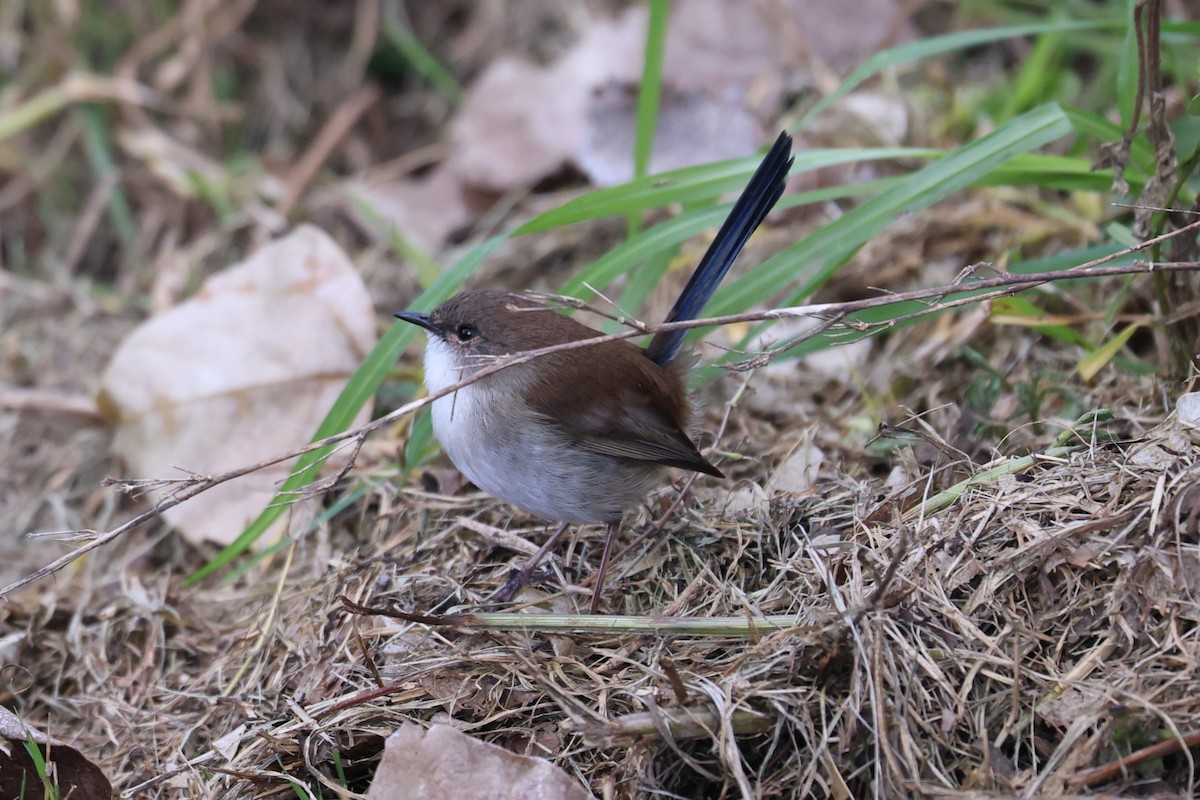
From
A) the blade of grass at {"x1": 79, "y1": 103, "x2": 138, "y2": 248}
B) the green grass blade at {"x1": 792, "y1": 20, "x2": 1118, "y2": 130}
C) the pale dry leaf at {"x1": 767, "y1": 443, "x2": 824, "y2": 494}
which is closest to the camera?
the pale dry leaf at {"x1": 767, "y1": 443, "x2": 824, "y2": 494}

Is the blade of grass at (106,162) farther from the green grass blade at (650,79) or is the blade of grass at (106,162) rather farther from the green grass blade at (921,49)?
the green grass blade at (921,49)

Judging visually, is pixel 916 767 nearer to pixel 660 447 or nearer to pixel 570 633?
pixel 570 633

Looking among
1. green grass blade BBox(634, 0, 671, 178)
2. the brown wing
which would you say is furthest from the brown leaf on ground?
green grass blade BBox(634, 0, 671, 178)

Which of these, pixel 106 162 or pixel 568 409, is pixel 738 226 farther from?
pixel 106 162

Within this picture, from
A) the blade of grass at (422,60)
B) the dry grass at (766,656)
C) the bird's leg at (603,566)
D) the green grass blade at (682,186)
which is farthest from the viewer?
the blade of grass at (422,60)

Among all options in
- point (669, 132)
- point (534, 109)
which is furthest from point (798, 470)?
Answer: point (534, 109)

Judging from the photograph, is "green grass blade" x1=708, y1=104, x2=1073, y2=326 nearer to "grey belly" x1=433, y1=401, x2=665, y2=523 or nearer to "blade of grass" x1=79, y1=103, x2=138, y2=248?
"grey belly" x1=433, y1=401, x2=665, y2=523

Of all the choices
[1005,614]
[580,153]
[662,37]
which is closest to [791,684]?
[1005,614]

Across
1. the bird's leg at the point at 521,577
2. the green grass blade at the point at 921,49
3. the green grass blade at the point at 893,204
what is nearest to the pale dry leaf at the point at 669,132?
the green grass blade at the point at 921,49
